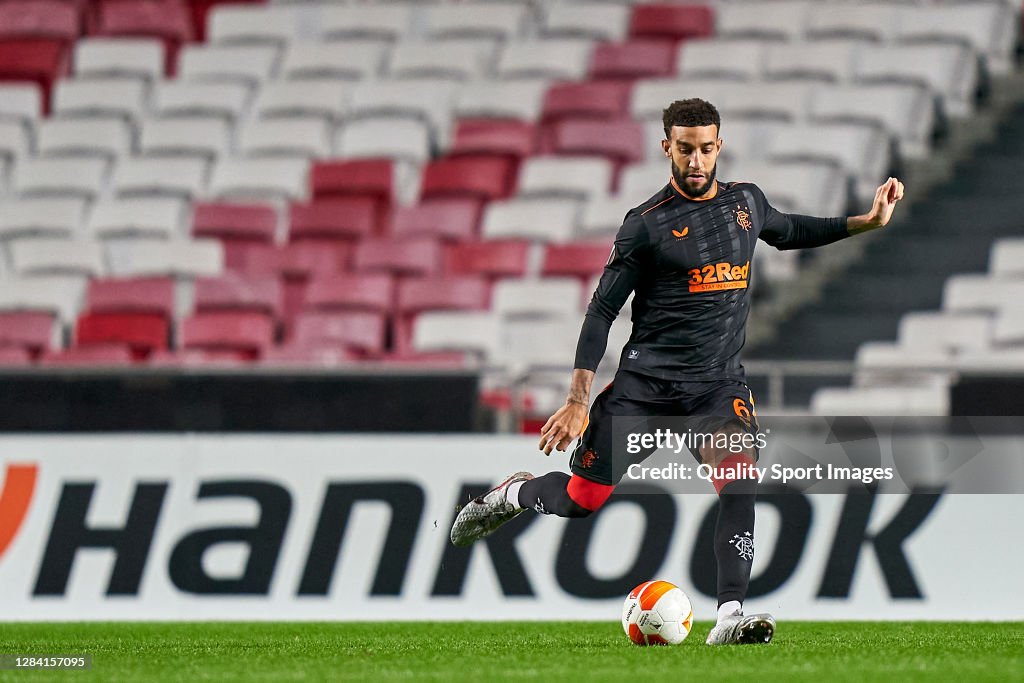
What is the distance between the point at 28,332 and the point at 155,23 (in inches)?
176

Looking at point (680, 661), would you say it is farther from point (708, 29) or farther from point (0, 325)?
point (708, 29)

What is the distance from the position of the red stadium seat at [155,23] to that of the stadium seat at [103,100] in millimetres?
785

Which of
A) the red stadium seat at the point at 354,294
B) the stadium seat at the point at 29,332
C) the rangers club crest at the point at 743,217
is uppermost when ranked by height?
the rangers club crest at the point at 743,217

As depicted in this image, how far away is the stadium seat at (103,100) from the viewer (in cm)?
1561

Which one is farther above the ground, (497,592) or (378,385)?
(378,385)

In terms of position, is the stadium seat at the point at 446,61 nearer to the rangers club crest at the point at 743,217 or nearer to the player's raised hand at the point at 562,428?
the rangers club crest at the point at 743,217

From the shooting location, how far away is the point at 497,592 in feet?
30.1

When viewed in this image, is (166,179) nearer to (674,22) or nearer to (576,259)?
(576,259)

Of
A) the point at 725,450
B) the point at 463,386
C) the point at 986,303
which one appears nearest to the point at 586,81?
the point at 986,303

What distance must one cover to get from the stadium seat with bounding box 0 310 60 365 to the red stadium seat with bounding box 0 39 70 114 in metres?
3.61

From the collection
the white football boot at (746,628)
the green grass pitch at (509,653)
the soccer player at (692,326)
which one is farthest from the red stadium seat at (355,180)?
the white football boot at (746,628)

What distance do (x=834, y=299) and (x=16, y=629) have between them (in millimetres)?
6770

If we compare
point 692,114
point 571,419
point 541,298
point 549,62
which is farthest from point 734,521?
point 549,62

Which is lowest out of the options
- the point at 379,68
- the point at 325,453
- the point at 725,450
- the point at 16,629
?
the point at 16,629
